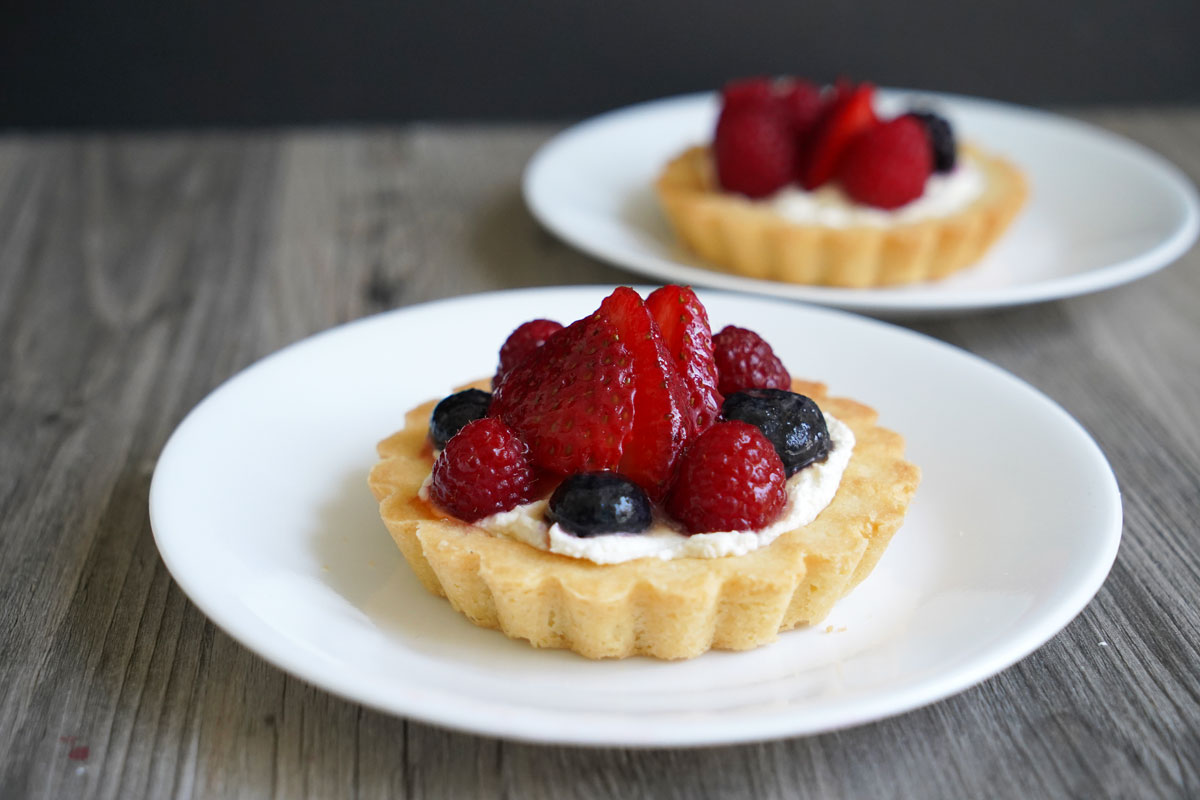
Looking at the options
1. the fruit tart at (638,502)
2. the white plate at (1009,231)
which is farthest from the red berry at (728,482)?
the white plate at (1009,231)

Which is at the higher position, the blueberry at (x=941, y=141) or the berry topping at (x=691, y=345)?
the berry topping at (x=691, y=345)

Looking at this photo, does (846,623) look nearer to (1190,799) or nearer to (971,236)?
(1190,799)

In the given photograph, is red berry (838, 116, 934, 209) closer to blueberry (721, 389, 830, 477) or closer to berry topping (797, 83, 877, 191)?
berry topping (797, 83, 877, 191)

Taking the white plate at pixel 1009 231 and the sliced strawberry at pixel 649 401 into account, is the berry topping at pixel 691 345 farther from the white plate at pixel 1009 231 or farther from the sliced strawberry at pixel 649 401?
the white plate at pixel 1009 231

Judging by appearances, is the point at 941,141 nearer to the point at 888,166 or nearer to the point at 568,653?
the point at 888,166

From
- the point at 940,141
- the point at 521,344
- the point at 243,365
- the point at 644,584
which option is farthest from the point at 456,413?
the point at 940,141
